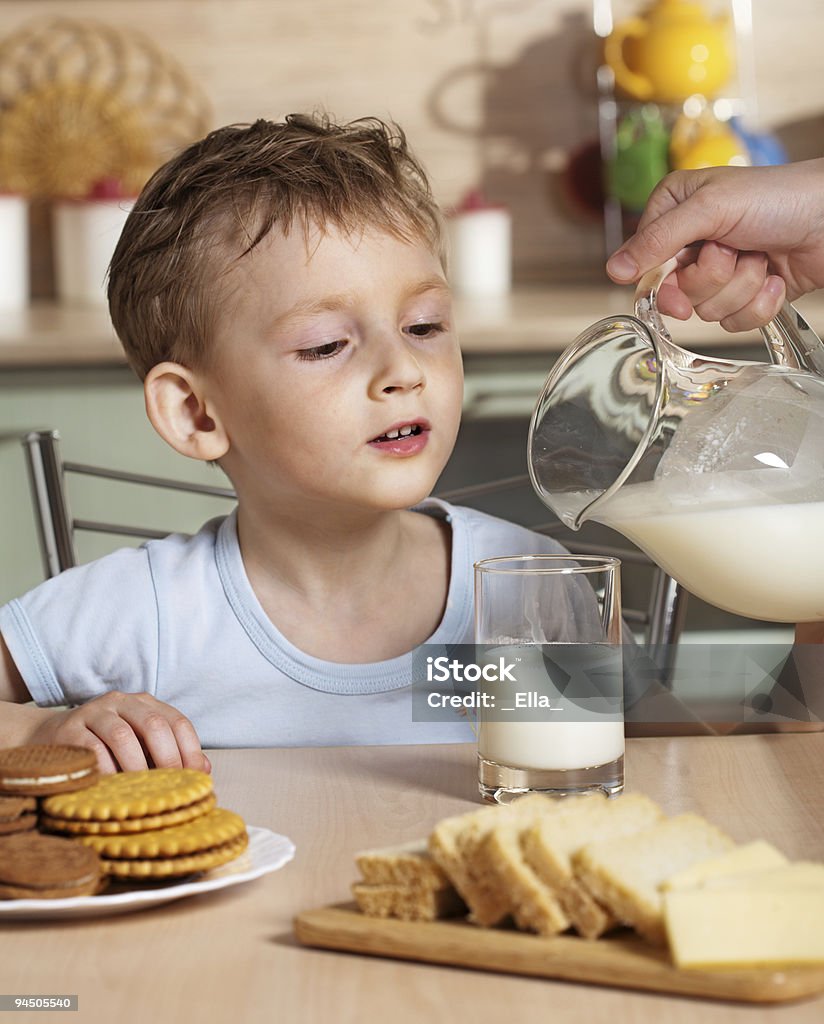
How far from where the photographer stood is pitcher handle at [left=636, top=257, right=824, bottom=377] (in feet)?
2.70

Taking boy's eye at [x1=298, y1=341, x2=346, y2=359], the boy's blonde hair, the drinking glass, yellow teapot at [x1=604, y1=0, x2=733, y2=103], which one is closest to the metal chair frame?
the boy's blonde hair

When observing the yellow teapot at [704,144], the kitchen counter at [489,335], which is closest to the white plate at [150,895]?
the kitchen counter at [489,335]

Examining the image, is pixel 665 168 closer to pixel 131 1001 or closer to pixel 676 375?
pixel 676 375

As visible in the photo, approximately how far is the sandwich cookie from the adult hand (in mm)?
533

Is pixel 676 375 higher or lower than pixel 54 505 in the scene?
higher

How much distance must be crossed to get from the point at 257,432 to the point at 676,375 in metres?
0.48

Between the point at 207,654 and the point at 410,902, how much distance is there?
675 mm

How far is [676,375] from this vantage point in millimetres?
766

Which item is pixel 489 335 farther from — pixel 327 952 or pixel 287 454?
pixel 327 952

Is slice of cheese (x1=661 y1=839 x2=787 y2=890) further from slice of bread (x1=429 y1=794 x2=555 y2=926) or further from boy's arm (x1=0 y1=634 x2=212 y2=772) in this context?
boy's arm (x1=0 y1=634 x2=212 y2=772)

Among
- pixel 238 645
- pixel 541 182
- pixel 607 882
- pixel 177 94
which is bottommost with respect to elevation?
pixel 238 645

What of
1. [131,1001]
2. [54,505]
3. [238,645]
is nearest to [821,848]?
[131,1001]

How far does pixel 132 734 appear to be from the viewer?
2.75 ft
